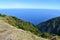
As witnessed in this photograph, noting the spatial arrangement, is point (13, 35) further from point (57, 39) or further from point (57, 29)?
point (57, 29)

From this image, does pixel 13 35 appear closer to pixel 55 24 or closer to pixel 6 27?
pixel 6 27

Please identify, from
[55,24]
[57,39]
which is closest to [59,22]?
[55,24]

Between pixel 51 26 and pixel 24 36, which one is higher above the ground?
pixel 24 36

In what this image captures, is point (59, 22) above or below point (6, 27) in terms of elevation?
below

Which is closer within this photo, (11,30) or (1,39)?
(1,39)

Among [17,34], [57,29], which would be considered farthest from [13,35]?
[57,29]

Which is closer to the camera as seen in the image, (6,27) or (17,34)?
(17,34)

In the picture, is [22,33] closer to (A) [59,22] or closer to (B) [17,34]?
(B) [17,34]

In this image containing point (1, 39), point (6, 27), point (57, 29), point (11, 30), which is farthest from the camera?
point (57, 29)

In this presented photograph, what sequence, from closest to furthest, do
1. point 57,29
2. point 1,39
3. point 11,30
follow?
point 1,39 → point 11,30 → point 57,29
